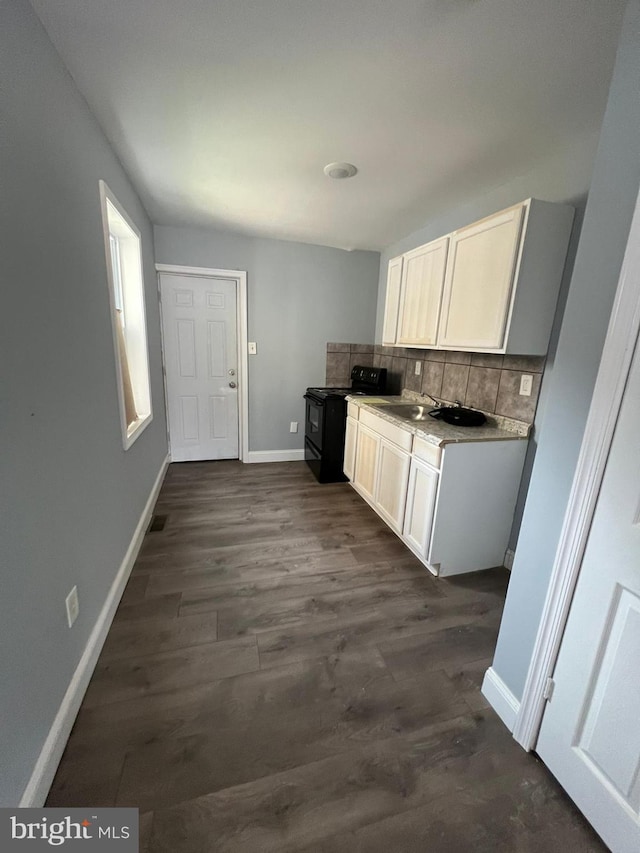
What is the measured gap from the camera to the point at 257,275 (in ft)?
11.5

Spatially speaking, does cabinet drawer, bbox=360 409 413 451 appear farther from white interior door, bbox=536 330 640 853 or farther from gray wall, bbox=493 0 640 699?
white interior door, bbox=536 330 640 853

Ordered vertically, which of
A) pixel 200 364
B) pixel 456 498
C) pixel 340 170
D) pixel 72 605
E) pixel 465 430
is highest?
pixel 340 170

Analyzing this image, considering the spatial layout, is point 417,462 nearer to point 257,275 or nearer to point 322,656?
point 322,656

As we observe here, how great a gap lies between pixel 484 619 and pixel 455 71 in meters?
2.47

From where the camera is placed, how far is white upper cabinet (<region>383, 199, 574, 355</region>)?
5.65 feet

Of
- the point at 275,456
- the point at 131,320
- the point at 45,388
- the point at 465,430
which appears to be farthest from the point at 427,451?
the point at 131,320

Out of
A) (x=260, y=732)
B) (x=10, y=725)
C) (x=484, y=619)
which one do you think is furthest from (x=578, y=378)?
(x=10, y=725)

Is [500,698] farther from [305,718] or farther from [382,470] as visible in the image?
[382,470]

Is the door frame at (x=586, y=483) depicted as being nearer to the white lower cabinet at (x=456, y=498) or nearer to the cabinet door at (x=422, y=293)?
the white lower cabinet at (x=456, y=498)

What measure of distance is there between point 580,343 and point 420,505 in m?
1.38

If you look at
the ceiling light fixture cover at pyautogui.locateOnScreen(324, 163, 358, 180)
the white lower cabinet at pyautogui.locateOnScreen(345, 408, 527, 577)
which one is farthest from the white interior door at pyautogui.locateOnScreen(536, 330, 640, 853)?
the ceiling light fixture cover at pyautogui.locateOnScreen(324, 163, 358, 180)

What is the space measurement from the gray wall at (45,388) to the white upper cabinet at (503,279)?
2031mm

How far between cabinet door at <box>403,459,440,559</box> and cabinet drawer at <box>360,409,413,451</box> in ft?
0.52

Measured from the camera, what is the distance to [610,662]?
3.11 feet
